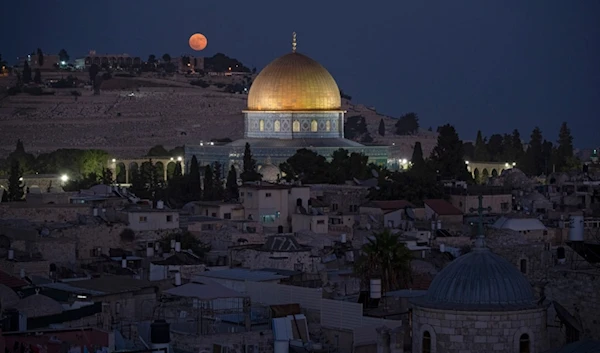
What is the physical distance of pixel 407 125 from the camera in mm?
108250

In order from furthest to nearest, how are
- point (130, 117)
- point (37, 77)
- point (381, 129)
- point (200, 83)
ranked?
point (200, 83), point (37, 77), point (130, 117), point (381, 129)

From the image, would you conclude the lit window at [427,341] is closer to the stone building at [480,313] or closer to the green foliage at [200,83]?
the stone building at [480,313]

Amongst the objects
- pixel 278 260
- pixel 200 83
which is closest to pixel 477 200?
pixel 278 260

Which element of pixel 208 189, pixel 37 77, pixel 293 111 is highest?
pixel 37 77

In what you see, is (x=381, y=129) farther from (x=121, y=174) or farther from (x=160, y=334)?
(x=160, y=334)

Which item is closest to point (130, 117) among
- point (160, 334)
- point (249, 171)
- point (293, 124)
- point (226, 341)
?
point (293, 124)

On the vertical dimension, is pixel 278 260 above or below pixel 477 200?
below

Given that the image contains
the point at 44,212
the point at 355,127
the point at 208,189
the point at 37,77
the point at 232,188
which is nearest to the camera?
the point at 44,212

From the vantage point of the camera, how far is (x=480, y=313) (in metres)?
18.5

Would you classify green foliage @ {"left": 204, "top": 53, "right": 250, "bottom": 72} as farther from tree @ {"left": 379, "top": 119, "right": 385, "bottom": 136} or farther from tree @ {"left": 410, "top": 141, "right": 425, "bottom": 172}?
tree @ {"left": 410, "top": 141, "right": 425, "bottom": 172}

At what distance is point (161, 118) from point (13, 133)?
10499 mm

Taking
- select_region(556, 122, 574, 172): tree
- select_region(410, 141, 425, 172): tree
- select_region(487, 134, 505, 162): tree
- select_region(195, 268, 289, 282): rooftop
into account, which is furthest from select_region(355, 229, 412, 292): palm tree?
select_region(487, 134, 505, 162): tree

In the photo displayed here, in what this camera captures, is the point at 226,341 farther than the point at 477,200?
No

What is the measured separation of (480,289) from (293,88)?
5304cm
